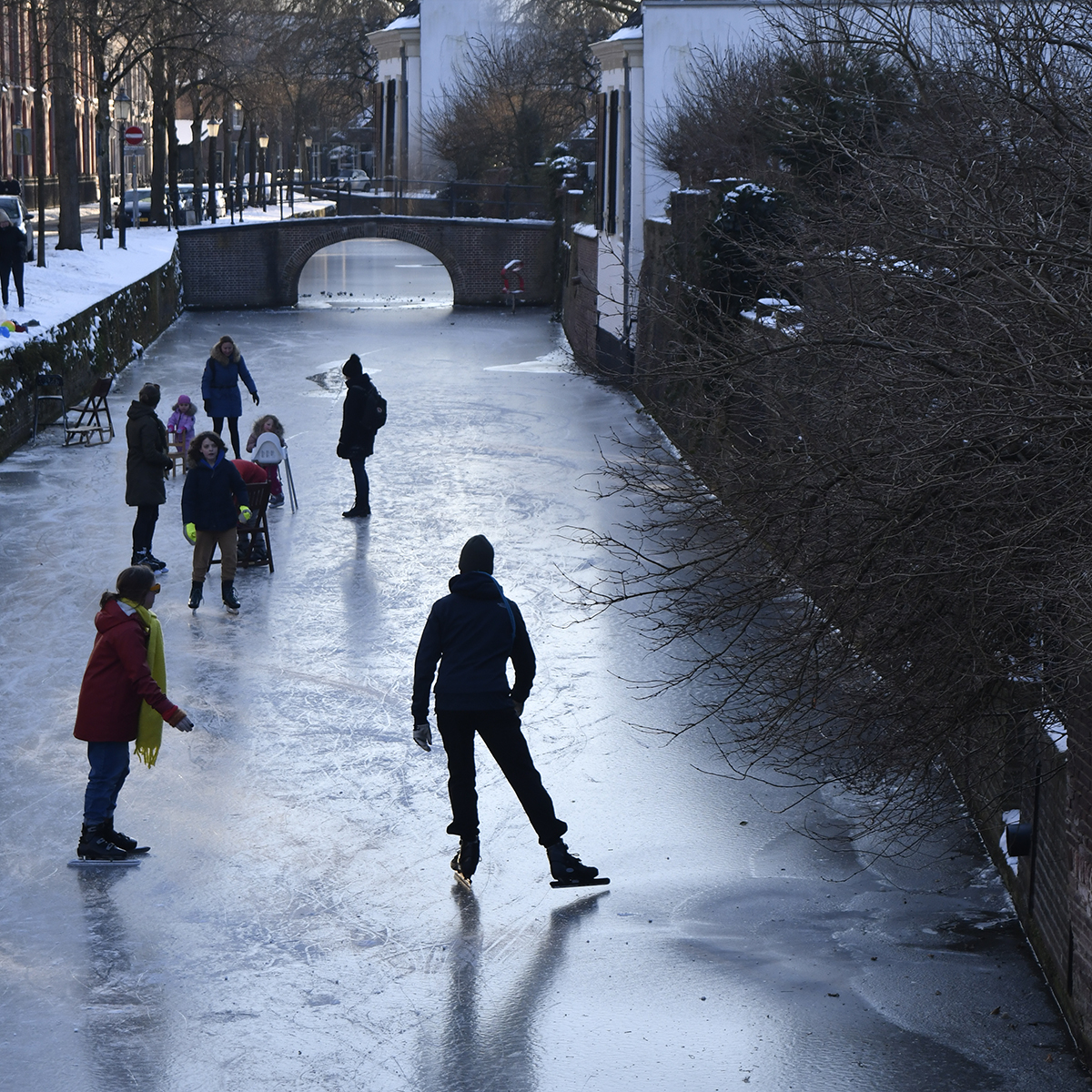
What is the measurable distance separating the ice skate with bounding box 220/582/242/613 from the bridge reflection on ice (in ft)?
102

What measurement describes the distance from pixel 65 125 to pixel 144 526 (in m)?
21.8

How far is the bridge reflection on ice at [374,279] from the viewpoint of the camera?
44.3 meters

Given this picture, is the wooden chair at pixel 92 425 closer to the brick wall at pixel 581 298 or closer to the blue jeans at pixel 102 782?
the brick wall at pixel 581 298

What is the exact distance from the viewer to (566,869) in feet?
24.9

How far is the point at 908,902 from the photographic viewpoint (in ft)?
24.9

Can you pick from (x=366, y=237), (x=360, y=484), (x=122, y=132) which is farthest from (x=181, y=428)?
(x=366, y=237)

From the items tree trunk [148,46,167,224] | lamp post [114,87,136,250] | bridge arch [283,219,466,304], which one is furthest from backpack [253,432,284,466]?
bridge arch [283,219,466,304]

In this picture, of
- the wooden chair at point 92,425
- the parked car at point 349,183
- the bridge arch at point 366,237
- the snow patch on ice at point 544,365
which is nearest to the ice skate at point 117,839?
the wooden chair at point 92,425

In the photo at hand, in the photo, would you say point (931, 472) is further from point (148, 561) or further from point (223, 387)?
point (223, 387)

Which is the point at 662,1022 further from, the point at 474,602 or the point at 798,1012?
the point at 474,602

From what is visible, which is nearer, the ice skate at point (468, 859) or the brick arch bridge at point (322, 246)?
the ice skate at point (468, 859)

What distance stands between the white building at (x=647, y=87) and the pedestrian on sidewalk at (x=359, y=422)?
40.1 feet

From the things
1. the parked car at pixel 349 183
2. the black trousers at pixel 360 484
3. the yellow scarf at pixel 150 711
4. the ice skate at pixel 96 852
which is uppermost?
the parked car at pixel 349 183

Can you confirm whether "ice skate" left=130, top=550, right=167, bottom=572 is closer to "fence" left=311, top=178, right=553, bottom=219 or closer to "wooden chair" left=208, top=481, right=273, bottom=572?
"wooden chair" left=208, top=481, right=273, bottom=572
